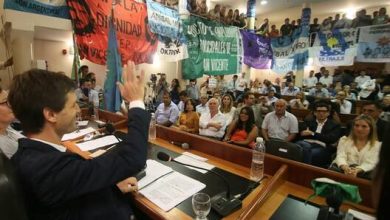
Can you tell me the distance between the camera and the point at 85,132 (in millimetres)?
2232

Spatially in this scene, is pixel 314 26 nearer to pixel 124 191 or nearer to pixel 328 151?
pixel 328 151

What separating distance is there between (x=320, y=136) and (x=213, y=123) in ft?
4.97

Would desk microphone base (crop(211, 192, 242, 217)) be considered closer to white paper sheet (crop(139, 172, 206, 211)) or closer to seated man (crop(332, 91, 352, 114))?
white paper sheet (crop(139, 172, 206, 211))

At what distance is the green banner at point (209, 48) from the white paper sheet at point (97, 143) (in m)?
3.45

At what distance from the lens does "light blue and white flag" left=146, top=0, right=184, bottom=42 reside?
4.34 m

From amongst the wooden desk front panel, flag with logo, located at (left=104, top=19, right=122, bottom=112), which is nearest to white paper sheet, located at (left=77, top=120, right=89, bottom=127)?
flag with logo, located at (left=104, top=19, right=122, bottom=112)

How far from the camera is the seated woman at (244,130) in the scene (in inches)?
112

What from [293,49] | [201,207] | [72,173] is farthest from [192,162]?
[293,49]

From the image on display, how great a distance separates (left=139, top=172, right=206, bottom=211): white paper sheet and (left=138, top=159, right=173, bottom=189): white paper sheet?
36mm

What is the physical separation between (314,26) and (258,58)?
2418 millimetres

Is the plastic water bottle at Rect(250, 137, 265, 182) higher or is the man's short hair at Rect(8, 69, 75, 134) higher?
the man's short hair at Rect(8, 69, 75, 134)

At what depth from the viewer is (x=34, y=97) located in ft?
2.61

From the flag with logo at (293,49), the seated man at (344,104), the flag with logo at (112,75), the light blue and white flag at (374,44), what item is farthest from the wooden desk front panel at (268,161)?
the flag with logo at (293,49)

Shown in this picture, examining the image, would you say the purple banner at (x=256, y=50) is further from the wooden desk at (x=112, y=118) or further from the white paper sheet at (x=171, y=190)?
the white paper sheet at (x=171, y=190)
